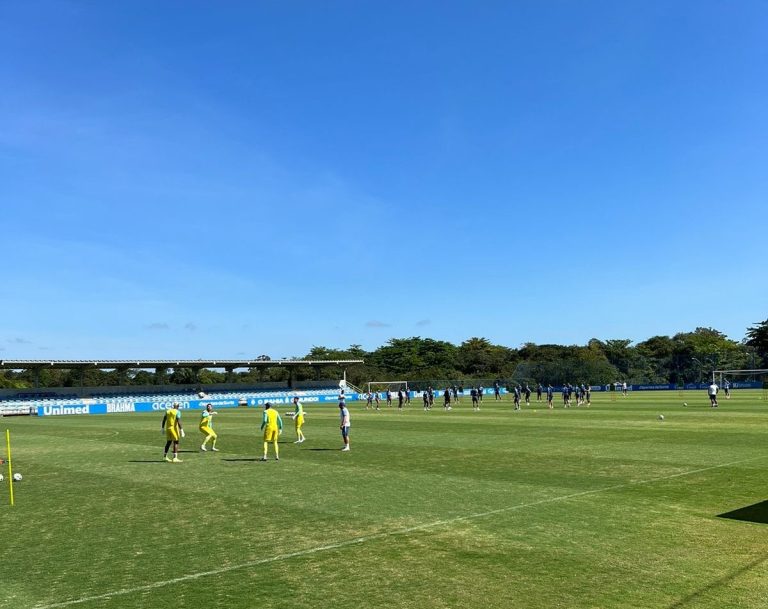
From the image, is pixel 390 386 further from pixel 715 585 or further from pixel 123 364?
pixel 715 585

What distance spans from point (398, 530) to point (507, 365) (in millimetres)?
129179

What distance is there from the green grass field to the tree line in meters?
77.3

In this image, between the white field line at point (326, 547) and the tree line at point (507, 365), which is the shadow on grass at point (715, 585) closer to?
the white field line at point (326, 547)

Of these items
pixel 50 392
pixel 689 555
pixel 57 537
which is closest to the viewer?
pixel 689 555

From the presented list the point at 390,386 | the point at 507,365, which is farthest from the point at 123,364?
the point at 507,365

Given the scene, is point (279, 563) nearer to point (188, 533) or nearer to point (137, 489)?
point (188, 533)

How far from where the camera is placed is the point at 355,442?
94.1 feet

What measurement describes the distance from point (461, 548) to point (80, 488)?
11.6 m

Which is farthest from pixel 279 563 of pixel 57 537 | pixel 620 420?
pixel 620 420

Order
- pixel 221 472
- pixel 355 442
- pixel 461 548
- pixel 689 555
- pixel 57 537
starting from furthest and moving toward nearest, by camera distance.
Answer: pixel 355 442
pixel 221 472
pixel 57 537
pixel 461 548
pixel 689 555

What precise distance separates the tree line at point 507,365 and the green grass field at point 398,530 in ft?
253

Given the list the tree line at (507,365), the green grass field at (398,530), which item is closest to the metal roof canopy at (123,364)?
the tree line at (507,365)

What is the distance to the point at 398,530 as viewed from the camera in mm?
11594

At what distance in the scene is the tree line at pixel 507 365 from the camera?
102 metres
